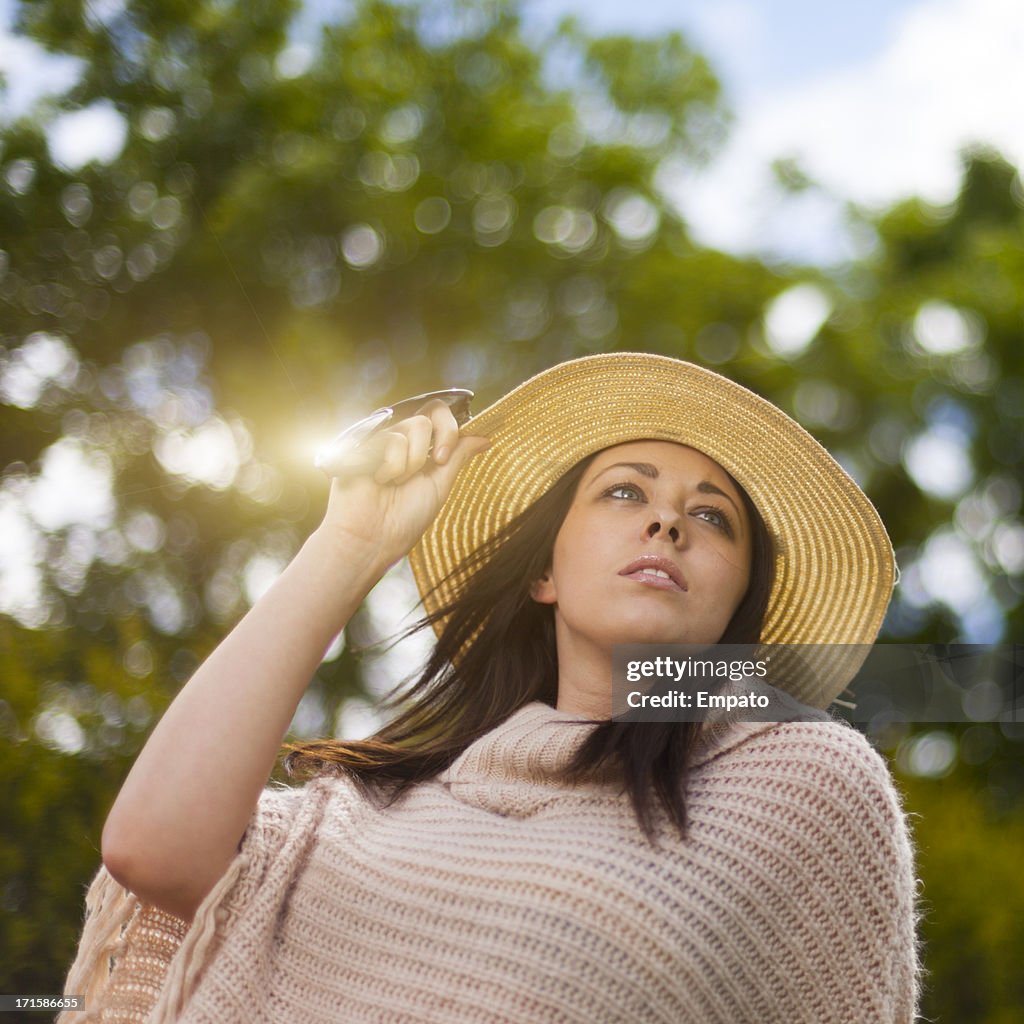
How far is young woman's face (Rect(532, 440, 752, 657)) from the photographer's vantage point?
188cm

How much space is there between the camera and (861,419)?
10.4 metres

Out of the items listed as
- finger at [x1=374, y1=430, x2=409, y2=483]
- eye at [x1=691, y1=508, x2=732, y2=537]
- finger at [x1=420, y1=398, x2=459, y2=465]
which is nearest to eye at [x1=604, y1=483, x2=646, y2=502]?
eye at [x1=691, y1=508, x2=732, y2=537]

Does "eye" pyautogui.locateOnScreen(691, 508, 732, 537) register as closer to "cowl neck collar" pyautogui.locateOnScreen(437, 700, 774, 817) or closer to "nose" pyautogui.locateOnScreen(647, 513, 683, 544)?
"nose" pyautogui.locateOnScreen(647, 513, 683, 544)

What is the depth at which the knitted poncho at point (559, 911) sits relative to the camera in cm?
149

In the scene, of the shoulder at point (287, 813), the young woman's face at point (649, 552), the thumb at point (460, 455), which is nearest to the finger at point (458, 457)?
the thumb at point (460, 455)

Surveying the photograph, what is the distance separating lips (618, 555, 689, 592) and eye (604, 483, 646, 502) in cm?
20

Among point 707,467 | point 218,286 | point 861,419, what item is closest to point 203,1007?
point 707,467

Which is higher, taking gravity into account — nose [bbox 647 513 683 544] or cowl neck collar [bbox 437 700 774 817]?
nose [bbox 647 513 683 544]

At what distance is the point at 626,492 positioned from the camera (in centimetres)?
209

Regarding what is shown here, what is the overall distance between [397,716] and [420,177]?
7.21 metres

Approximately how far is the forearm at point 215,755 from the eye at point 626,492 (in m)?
0.62

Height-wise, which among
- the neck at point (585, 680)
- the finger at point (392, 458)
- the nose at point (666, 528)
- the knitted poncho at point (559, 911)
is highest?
the finger at point (392, 458)

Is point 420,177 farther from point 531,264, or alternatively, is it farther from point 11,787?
point 11,787

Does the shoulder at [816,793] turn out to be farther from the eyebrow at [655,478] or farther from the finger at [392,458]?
the finger at [392,458]
